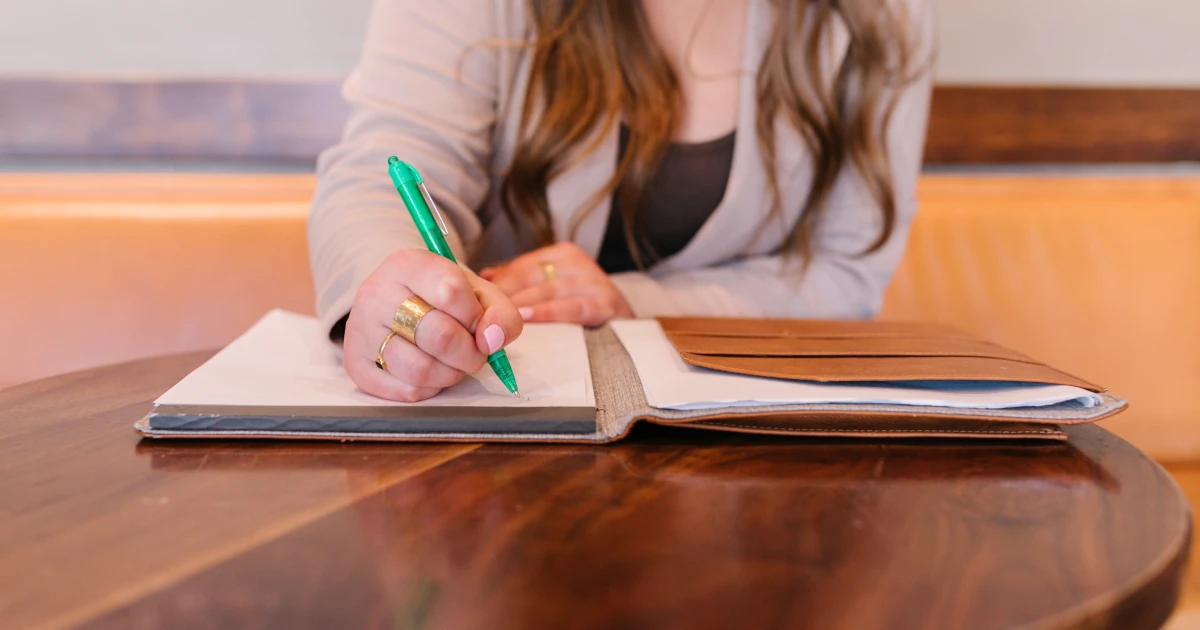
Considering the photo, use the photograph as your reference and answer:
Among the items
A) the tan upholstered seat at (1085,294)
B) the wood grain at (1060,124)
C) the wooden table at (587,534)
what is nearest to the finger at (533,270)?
the wooden table at (587,534)

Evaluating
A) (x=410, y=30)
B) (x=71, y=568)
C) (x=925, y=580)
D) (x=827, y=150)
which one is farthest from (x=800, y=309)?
(x=71, y=568)

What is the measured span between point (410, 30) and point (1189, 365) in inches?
56.3

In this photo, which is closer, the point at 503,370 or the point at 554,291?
the point at 503,370

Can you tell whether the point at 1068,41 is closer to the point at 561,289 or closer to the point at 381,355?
the point at 561,289

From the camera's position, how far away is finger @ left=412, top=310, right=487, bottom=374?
0.50 meters

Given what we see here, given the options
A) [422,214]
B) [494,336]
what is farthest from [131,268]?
[494,336]

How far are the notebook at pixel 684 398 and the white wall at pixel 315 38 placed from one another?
932 mm

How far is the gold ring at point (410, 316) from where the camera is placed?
0.51 metres

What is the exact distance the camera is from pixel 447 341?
0.51 m

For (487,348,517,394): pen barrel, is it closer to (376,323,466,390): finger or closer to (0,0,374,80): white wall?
(376,323,466,390): finger

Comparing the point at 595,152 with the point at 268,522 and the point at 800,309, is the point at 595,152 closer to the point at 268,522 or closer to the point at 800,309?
the point at 800,309

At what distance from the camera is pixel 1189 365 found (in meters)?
1.47

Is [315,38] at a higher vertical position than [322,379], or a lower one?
higher

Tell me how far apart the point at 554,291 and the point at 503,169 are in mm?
276
